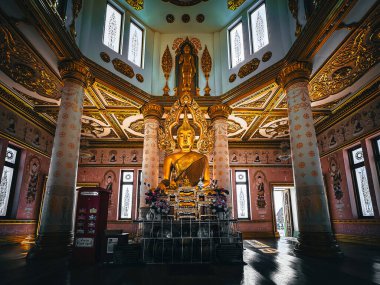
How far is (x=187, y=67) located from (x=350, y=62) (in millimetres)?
5039

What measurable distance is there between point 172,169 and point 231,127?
481cm

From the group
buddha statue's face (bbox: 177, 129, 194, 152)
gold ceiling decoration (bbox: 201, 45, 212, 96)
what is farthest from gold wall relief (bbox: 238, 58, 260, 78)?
buddha statue's face (bbox: 177, 129, 194, 152)

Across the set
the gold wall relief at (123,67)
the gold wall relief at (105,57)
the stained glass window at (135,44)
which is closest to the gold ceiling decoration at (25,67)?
the gold wall relief at (105,57)

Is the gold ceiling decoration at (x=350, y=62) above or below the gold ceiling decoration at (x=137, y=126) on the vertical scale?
above

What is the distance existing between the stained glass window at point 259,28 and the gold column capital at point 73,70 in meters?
5.46

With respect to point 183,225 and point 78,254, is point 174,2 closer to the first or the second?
point 183,225

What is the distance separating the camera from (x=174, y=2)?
8.65m

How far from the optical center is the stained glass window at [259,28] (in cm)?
765

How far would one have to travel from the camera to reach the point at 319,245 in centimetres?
476

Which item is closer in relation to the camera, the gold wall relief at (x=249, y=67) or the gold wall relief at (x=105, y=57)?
the gold wall relief at (x=105, y=57)

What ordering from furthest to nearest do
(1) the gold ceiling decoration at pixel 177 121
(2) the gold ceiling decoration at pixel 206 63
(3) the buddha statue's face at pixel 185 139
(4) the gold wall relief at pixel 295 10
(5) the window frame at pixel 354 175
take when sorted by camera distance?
(2) the gold ceiling decoration at pixel 206 63 → (5) the window frame at pixel 354 175 → (1) the gold ceiling decoration at pixel 177 121 → (3) the buddha statue's face at pixel 185 139 → (4) the gold wall relief at pixel 295 10

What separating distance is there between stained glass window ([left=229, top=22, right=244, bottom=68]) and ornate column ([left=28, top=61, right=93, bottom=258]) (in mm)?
5152

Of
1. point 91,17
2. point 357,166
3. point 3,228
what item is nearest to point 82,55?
point 91,17

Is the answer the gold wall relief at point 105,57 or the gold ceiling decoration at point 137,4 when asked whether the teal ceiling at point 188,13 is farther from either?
the gold wall relief at point 105,57
